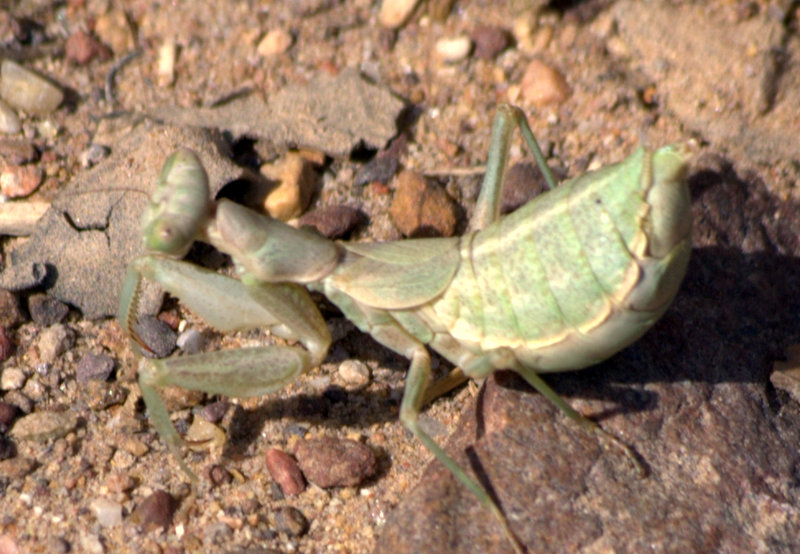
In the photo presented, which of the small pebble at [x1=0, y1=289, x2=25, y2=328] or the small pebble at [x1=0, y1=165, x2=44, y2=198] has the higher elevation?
the small pebble at [x1=0, y1=165, x2=44, y2=198]

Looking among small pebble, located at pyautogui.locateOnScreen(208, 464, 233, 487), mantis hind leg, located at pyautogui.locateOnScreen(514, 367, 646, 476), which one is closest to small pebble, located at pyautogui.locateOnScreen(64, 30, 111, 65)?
small pebble, located at pyautogui.locateOnScreen(208, 464, 233, 487)

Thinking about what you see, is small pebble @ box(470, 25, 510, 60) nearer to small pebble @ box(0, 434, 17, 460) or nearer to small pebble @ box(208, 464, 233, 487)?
small pebble @ box(208, 464, 233, 487)

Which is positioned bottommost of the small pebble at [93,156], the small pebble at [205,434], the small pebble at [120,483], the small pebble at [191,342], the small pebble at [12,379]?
the small pebble at [120,483]

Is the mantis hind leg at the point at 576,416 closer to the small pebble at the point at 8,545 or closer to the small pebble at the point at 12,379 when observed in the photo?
the small pebble at the point at 8,545

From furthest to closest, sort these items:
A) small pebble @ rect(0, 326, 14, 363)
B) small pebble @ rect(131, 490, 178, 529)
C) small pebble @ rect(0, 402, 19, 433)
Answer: small pebble @ rect(0, 326, 14, 363) → small pebble @ rect(0, 402, 19, 433) → small pebble @ rect(131, 490, 178, 529)

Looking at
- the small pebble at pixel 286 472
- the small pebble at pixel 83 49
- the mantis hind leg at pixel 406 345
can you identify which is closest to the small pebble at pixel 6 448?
the small pebble at pixel 286 472

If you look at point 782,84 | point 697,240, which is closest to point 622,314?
point 697,240
